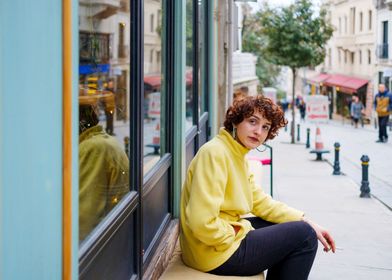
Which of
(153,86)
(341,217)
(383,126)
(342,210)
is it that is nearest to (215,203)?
(153,86)

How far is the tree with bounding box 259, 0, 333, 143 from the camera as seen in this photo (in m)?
25.7

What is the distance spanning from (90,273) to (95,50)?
40.0 inches

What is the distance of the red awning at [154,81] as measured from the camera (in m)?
4.60

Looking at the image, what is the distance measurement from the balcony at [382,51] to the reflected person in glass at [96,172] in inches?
1588

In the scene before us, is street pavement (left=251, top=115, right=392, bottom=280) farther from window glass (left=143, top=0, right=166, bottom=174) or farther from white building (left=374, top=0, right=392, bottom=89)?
white building (left=374, top=0, right=392, bottom=89)

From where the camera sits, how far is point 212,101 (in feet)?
32.7

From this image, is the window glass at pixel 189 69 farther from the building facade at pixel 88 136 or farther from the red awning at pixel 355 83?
the red awning at pixel 355 83

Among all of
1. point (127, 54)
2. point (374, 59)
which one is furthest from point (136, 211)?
point (374, 59)

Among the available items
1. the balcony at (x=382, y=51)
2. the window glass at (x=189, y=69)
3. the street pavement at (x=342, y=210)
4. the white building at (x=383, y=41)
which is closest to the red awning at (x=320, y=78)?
the white building at (x=383, y=41)

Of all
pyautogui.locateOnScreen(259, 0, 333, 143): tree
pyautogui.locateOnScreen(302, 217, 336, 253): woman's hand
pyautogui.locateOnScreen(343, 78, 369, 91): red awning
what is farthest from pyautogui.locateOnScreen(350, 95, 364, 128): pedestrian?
pyautogui.locateOnScreen(302, 217, 336, 253): woman's hand

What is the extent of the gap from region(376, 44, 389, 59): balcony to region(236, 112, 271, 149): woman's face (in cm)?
3991

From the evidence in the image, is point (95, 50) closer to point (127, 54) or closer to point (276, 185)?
point (127, 54)
